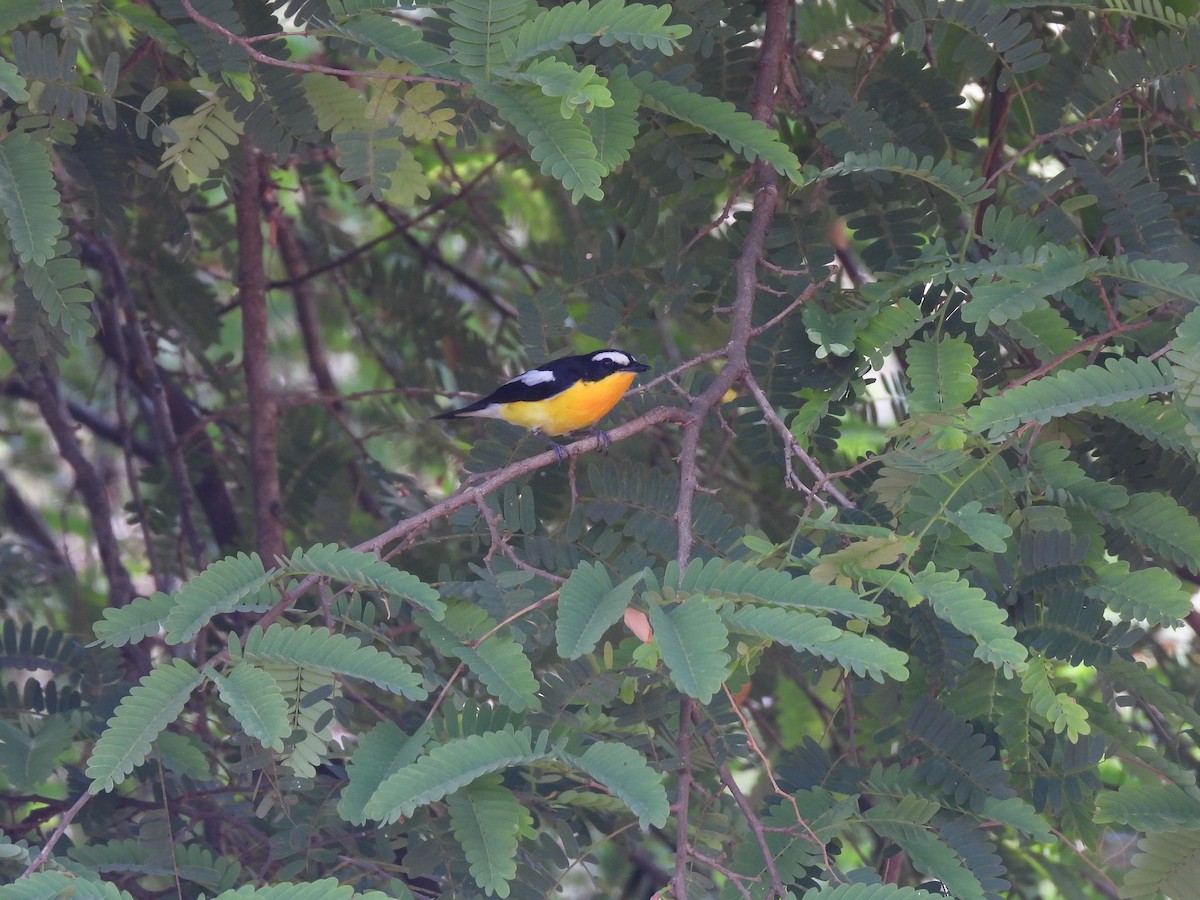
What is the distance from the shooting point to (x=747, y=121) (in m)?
2.67

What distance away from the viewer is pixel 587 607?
80.8 inches

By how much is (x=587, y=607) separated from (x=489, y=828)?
403 millimetres

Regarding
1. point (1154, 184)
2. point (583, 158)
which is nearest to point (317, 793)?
point (583, 158)

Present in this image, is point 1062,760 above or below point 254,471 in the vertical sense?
below

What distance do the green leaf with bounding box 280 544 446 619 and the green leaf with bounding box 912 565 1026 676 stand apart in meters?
0.81

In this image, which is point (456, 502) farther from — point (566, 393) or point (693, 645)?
point (566, 393)

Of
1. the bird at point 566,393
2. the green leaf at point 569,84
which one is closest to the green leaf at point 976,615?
the green leaf at point 569,84

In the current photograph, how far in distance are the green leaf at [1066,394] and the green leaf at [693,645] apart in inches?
22.3

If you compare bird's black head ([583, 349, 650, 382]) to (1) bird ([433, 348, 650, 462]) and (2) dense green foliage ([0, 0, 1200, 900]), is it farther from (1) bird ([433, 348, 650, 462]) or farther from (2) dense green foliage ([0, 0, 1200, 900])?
(2) dense green foliage ([0, 0, 1200, 900])

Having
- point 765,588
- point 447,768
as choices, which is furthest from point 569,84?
point 447,768

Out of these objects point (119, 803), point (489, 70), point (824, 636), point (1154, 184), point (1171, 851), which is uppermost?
point (489, 70)

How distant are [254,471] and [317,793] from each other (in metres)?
1.92

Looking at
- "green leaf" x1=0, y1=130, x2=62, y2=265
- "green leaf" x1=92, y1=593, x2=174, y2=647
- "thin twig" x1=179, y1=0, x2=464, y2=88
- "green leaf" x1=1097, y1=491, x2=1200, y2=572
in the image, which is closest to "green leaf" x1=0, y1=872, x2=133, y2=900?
"green leaf" x1=92, y1=593, x2=174, y2=647

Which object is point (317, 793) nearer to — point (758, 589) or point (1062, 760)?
point (758, 589)
